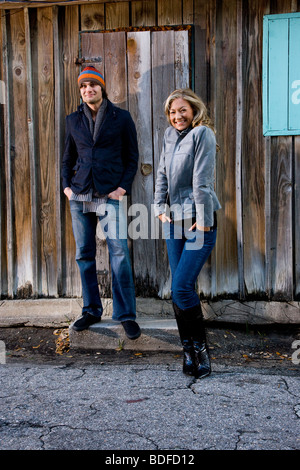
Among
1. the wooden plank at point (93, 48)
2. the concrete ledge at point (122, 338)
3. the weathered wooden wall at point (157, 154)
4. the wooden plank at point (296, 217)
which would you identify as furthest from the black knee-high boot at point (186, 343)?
the wooden plank at point (93, 48)

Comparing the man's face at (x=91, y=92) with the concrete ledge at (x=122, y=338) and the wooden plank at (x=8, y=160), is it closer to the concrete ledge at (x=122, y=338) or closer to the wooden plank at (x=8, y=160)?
the wooden plank at (x=8, y=160)

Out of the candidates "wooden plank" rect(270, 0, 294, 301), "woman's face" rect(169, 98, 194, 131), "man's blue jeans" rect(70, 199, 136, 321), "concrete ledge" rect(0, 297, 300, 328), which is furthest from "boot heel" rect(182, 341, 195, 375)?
"woman's face" rect(169, 98, 194, 131)

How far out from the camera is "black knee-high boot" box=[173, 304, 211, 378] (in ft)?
11.5

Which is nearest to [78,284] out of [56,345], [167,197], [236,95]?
[56,345]

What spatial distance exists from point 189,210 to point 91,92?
1443 mm

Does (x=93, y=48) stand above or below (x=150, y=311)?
above

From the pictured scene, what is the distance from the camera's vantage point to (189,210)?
3494 mm

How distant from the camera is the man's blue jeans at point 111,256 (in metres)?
4.18

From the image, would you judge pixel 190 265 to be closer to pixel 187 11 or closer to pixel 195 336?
pixel 195 336

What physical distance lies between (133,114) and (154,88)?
311mm

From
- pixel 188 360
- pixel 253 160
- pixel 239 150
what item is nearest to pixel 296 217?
pixel 253 160

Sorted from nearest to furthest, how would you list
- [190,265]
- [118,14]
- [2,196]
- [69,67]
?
[190,265]
[118,14]
[69,67]
[2,196]

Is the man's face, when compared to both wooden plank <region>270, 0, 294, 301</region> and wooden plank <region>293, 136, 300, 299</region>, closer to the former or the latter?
wooden plank <region>270, 0, 294, 301</region>

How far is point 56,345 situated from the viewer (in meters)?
4.45
